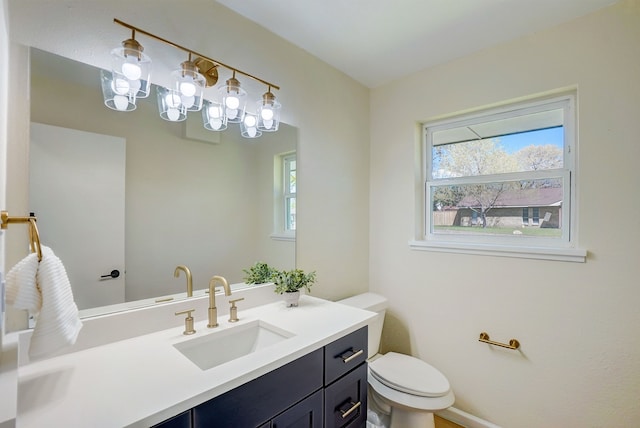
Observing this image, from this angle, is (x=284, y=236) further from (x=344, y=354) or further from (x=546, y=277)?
(x=546, y=277)

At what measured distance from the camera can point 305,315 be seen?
1.36m

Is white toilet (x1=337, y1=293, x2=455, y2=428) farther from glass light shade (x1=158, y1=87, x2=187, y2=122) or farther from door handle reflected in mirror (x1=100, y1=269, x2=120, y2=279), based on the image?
glass light shade (x1=158, y1=87, x2=187, y2=122)

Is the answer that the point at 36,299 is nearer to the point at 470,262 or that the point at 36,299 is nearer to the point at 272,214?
the point at 272,214

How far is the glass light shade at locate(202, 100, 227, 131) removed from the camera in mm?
1354

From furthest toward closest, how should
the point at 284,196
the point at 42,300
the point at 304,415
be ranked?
the point at 284,196 → the point at 304,415 → the point at 42,300

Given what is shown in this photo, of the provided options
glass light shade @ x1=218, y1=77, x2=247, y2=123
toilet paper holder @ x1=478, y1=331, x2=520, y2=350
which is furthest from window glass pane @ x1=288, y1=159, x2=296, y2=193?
toilet paper holder @ x1=478, y1=331, x2=520, y2=350

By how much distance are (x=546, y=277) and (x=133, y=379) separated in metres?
1.94

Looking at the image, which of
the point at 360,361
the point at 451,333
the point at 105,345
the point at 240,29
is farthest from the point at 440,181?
the point at 105,345

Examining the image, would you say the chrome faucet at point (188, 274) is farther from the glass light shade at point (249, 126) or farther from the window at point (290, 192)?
the glass light shade at point (249, 126)

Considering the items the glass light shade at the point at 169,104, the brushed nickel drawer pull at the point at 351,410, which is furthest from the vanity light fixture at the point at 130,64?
the brushed nickel drawer pull at the point at 351,410

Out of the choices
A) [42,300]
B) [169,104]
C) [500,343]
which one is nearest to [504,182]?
[500,343]

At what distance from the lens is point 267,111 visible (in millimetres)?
1533

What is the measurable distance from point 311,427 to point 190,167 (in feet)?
3.83

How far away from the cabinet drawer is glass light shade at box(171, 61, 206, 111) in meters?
1.19
